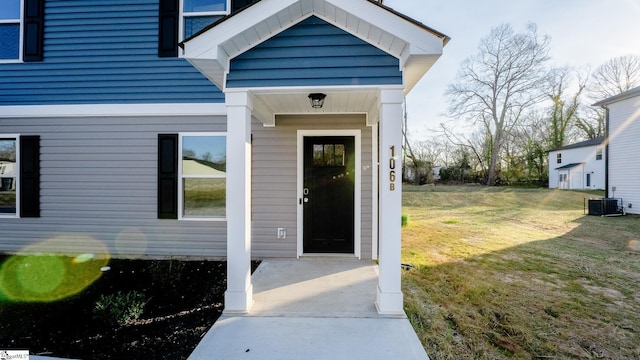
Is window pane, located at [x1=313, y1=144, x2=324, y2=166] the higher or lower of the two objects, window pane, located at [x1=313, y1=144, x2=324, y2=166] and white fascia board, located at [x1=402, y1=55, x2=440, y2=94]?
the lower

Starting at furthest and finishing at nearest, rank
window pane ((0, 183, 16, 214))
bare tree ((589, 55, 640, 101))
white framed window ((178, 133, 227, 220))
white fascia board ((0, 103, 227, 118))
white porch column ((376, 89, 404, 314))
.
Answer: bare tree ((589, 55, 640, 101)), window pane ((0, 183, 16, 214)), white framed window ((178, 133, 227, 220)), white fascia board ((0, 103, 227, 118)), white porch column ((376, 89, 404, 314))

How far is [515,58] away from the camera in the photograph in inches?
865

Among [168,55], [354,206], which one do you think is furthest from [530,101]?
[168,55]

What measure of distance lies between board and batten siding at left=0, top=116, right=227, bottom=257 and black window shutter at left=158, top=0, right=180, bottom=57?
3.77 feet

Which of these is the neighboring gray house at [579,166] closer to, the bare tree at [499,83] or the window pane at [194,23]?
the bare tree at [499,83]

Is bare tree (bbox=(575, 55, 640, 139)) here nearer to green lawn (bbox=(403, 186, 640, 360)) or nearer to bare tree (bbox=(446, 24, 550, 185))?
bare tree (bbox=(446, 24, 550, 185))

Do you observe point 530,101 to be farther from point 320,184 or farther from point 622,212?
point 320,184

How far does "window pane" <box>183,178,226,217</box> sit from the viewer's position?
4.96 metres

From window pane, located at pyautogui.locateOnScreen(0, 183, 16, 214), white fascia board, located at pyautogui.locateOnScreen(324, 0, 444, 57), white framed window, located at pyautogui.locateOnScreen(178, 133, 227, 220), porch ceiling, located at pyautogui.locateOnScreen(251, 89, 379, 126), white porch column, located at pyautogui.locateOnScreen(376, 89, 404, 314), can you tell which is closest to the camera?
white fascia board, located at pyautogui.locateOnScreen(324, 0, 444, 57)

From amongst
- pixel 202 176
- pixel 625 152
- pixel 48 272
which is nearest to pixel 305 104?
pixel 202 176

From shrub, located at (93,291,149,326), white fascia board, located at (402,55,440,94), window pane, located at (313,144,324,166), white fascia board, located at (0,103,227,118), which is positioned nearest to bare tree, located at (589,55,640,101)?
window pane, located at (313,144,324,166)

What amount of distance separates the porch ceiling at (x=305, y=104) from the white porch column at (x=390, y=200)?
383mm

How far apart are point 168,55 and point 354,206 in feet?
13.1

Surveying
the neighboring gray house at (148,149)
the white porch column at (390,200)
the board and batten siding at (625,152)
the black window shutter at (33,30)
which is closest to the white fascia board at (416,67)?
the white porch column at (390,200)
